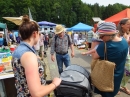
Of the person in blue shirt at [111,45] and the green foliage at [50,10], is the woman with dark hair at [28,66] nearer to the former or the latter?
the person in blue shirt at [111,45]

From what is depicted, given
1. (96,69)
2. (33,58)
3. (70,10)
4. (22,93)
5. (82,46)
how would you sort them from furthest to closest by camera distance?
(70,10) → (82,46) → (96,69) → (22,93) → (33,58)

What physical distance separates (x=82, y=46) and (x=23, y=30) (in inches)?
539

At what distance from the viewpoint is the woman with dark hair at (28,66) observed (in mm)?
1371

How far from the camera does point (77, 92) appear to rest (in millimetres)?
2139

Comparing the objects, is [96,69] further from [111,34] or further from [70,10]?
[70,10]

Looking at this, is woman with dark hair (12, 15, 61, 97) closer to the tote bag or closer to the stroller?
the stroller

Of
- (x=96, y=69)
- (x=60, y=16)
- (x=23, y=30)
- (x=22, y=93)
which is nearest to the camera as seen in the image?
(x=23, y=30)

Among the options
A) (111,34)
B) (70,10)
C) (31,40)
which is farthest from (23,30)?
(70,10)

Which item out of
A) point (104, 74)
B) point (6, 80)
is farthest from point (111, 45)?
point (6, 80)

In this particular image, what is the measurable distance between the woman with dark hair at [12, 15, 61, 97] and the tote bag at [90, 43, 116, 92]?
0.89m

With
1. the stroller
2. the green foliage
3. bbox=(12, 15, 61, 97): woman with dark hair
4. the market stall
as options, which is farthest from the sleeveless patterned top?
the green foliage

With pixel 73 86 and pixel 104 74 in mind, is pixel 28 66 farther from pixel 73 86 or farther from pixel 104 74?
pixel 104 74

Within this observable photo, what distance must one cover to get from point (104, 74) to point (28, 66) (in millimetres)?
1292

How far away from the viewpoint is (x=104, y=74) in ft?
7.45
